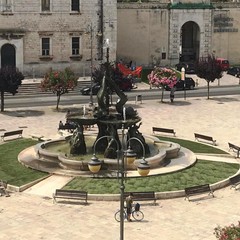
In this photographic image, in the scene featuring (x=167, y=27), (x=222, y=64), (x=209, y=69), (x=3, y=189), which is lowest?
(x=3, y=189)

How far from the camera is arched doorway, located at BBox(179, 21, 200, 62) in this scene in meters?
72.0

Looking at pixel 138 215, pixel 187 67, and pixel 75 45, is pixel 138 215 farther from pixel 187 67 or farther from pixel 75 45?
pixel 187 67

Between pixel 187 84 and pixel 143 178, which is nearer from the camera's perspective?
pixel 143 178

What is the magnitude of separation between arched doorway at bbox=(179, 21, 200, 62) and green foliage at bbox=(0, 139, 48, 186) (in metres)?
42.8

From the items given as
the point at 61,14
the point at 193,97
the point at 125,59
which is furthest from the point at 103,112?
the point at 125,59

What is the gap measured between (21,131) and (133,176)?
38.0ft

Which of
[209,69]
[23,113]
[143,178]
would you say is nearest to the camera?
[143,178]

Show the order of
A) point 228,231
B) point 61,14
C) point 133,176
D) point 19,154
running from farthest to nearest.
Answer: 1. point 61,14
2. point 19,154
3. point 133,176
4. point 228,231

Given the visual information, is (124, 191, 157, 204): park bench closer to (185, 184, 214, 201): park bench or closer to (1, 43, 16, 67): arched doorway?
(185, 184, 214, 201): park bench

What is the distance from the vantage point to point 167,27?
6862cm

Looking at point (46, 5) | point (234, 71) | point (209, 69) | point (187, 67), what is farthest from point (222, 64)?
point (46, 5)

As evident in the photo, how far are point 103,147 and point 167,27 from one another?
139ft

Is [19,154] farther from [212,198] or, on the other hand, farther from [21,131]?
[212,198]

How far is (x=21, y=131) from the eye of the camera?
35.2m
